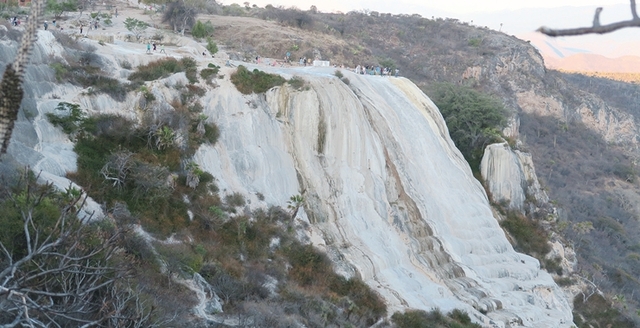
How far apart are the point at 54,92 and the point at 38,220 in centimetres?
1052

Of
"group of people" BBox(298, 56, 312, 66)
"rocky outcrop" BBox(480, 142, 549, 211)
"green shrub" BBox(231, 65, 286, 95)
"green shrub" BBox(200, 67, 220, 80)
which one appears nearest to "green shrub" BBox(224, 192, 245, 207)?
"green shrub" BBox(231, 65, 286, 95)

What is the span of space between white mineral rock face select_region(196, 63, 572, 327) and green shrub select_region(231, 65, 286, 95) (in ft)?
1.32

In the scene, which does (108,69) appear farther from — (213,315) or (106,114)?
(213,315)

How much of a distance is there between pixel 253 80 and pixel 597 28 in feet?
76.0

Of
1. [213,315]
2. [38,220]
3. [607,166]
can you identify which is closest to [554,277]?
[213,315]

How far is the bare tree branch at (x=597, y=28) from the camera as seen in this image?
3656 millimetres

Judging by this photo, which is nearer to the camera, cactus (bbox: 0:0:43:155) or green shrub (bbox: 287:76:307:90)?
cactus (bbox: 0:0:43:155)

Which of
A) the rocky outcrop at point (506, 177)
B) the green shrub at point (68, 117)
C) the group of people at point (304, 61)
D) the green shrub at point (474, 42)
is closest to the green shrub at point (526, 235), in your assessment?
the rocky outcrop at point (506, 177)

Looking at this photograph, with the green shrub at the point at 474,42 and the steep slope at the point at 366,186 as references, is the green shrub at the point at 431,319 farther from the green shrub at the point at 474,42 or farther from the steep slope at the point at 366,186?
the green shrub at the point at 474,42

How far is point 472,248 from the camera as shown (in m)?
26.4

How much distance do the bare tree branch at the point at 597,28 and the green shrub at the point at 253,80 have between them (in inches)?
884

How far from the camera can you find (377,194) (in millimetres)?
25234

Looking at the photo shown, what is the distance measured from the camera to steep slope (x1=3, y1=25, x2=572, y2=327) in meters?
21.8

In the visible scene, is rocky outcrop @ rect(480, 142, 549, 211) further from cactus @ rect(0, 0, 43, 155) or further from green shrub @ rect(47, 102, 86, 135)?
cactus @ rect(0, 0, 43, 155)
